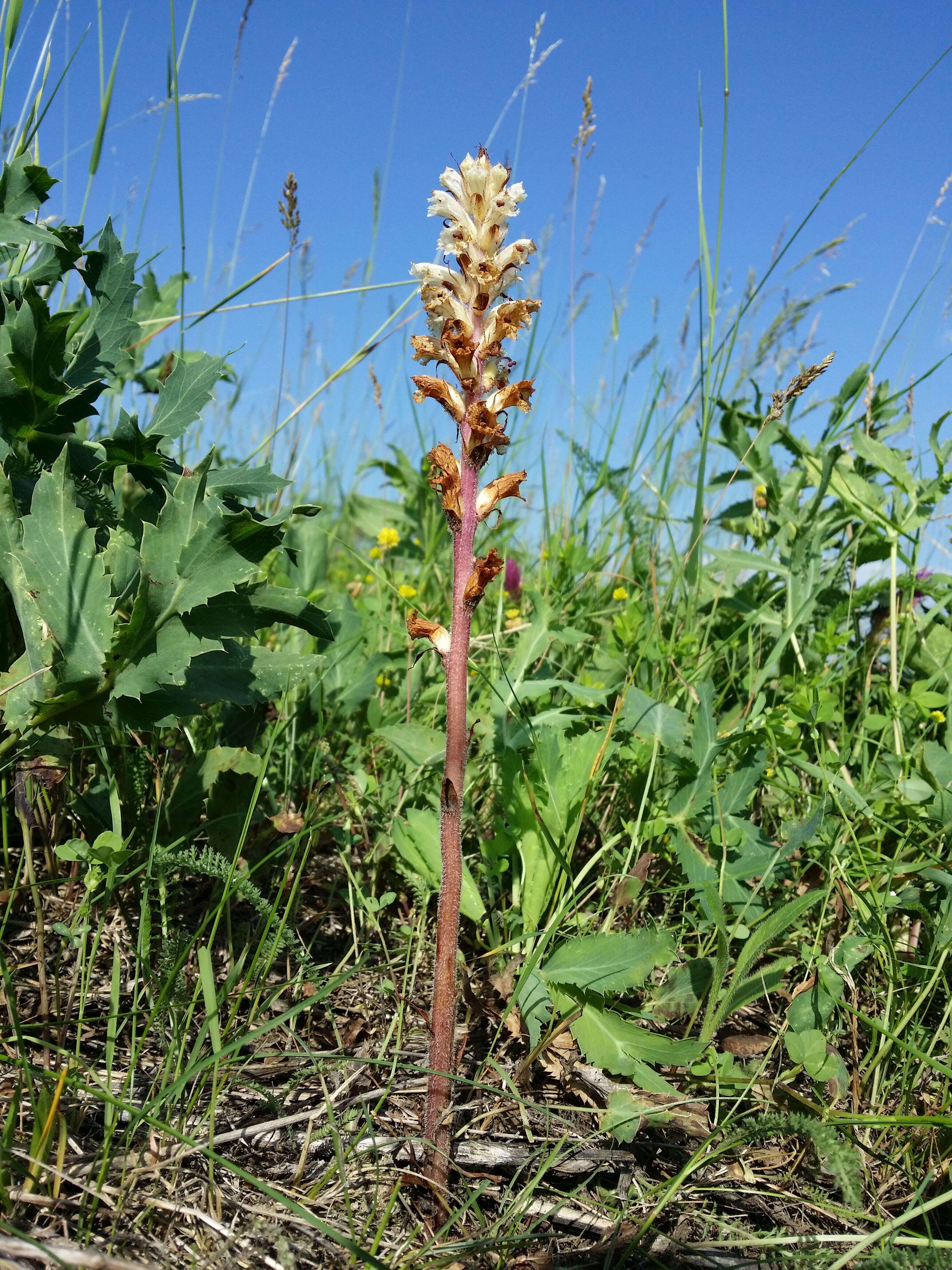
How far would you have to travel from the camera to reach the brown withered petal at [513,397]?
125 cm

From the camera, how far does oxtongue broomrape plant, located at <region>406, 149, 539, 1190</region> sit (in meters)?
1.22

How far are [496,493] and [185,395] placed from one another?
780 millimetres

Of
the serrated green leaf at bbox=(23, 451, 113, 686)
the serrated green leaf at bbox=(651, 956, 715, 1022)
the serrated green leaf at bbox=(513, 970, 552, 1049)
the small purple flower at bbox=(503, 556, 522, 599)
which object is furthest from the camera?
the small purple flower at bbox=(503, 556, 522, 599)

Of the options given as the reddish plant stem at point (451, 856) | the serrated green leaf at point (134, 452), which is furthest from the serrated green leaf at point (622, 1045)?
the serrated green leaf at point (134, 452)

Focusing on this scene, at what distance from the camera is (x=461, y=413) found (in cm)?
127

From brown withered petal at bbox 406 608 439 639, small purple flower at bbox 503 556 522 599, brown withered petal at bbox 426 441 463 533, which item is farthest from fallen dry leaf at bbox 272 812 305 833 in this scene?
small purple flower at bbox 503 556 522 599

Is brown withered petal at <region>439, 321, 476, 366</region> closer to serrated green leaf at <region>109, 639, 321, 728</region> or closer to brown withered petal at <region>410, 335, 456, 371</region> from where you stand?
brown withered petal at <region>410, 335, 456, 371</region>

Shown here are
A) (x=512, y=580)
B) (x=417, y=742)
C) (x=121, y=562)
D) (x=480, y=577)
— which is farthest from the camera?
(x=512, y=580)

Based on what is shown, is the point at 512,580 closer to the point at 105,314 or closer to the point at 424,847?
the point at 424,847

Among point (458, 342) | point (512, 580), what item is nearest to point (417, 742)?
point (458, 342)

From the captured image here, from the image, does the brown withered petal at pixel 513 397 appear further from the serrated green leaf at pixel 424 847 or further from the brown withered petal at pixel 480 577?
the serrated green leaf at pixel 424 847

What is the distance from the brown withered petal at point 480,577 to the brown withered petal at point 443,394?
0.70 feet

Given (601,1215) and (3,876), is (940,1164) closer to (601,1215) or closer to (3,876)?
(601,1215)

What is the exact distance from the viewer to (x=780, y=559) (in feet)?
9.33
